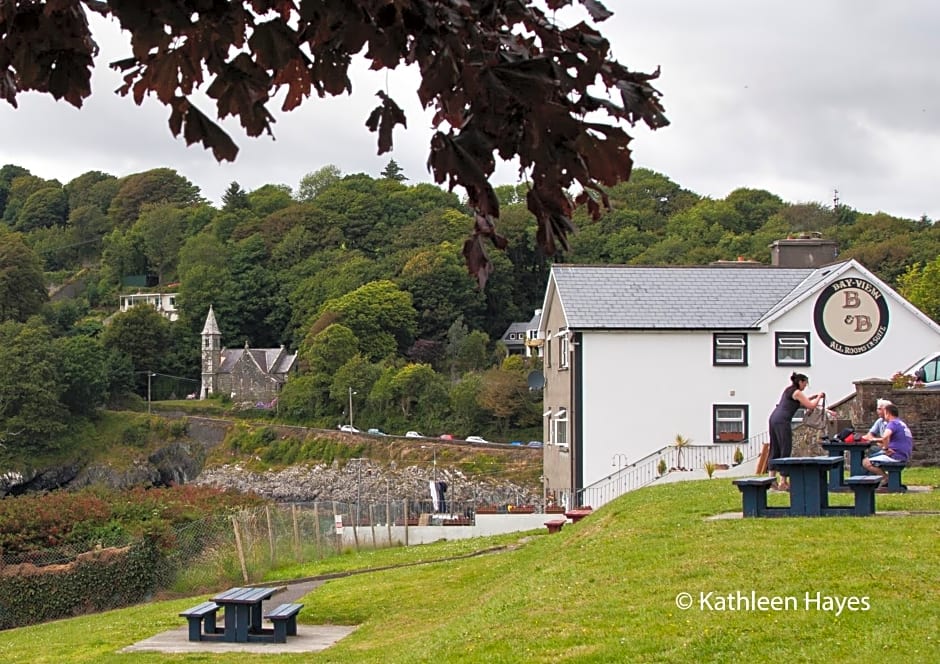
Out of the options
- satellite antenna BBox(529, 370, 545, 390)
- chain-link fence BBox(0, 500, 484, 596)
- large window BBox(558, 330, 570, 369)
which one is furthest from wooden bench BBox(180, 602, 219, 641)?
satellite antenna BBox(529, 370, 545, 390)

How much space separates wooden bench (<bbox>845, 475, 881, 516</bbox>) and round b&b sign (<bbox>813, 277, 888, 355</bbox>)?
80.8ft

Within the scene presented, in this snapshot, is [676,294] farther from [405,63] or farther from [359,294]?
[359,294]

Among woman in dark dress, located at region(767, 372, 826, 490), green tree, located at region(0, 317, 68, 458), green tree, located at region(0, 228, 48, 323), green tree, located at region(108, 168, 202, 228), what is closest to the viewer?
woman in dark dress, located at region(767, 372, 826, 490)

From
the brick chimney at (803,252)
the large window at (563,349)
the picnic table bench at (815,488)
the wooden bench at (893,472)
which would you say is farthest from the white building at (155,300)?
the picnic table bench at (815,488)

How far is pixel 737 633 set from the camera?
931 centimetres

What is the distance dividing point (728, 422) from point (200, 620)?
26.1 meters

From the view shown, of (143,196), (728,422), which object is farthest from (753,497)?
(143,196)

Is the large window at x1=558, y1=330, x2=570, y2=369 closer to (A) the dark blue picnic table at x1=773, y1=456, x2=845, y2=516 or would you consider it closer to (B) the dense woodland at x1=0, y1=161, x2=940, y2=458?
(A) the dark blue picnic table at x1=773, y1=456, x2=845, y2=516

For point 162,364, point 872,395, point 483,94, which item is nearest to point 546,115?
point 483,94

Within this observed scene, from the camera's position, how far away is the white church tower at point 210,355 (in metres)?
126

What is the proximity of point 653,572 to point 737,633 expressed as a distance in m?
3.11

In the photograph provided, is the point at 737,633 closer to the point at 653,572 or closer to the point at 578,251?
the point at 653,572

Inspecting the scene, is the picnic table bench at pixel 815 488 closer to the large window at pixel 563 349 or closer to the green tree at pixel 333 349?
the large window at pixel 563 349

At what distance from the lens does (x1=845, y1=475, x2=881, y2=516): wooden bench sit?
569 inches
